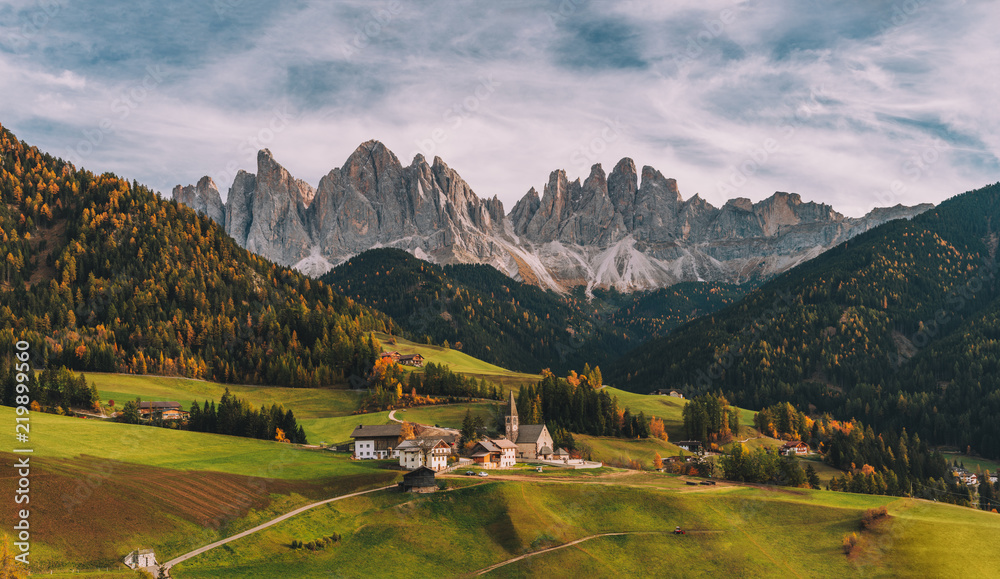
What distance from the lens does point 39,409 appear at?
112688 millimetres

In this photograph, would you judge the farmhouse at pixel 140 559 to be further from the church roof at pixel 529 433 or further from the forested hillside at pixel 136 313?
the forested hillside at pixel 136 313

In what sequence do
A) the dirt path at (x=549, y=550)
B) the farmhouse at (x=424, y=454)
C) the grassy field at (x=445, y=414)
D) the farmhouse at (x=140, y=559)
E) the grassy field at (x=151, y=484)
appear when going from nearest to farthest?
the farmhouse at (x=140, y=559) → the grassy field at (x=151, y=484) → the dirt path at (x=549, y=550) → the farmhouse at (x=424, y=454) → the grassy field at (x=445, y=414)

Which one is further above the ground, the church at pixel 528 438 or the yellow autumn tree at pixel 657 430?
the church at pixel 528 438

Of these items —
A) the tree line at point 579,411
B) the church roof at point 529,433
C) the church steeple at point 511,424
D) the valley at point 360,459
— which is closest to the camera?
the valley at point 360,459

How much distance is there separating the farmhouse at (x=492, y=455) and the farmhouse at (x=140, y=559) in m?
49.0

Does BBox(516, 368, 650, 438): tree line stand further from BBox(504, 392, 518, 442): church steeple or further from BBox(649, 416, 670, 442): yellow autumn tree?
BBox(504, 392, 518, 442): church steeple

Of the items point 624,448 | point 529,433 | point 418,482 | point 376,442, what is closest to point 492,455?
point 529,433

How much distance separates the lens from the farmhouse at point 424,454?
95.7 m

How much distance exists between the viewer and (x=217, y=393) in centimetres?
15475

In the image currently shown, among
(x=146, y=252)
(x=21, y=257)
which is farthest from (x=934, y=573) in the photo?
(x=21, y=257)

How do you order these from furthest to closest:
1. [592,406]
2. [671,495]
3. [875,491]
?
[592,406] → [875,491] → [671,495]

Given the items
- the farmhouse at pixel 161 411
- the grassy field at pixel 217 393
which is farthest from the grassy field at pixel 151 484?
the grassy field at pixel 217 393

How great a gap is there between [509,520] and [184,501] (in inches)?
1291

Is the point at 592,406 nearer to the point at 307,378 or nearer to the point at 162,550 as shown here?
the point at 307,378
